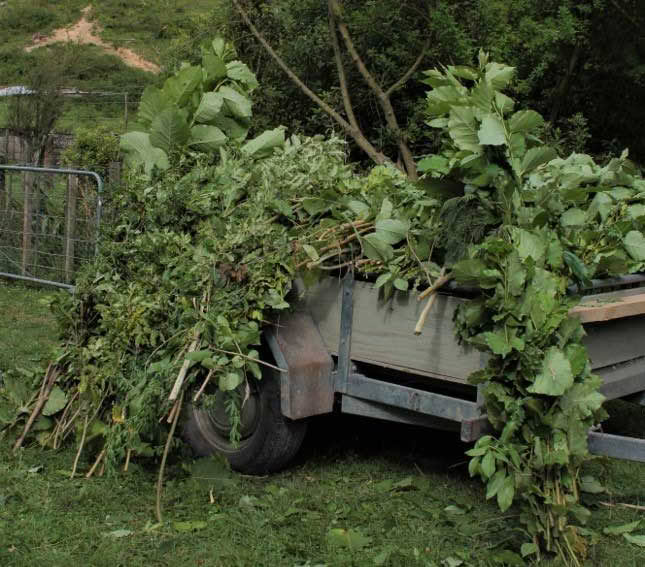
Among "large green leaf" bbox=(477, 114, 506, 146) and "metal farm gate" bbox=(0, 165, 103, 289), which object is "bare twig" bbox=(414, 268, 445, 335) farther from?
"metal farm gate" bbox=(0, 165, 103, 289)

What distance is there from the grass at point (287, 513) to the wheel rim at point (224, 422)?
0.15m

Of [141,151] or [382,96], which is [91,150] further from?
[141,151]

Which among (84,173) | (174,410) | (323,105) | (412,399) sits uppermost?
(323,105)

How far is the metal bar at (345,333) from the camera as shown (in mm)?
4203

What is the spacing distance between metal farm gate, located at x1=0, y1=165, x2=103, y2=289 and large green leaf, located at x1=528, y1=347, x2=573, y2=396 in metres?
6.38

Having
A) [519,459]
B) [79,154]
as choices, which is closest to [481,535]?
[519,459]

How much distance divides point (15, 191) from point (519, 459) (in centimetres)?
841

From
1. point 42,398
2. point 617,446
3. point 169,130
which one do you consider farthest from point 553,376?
point 42,398

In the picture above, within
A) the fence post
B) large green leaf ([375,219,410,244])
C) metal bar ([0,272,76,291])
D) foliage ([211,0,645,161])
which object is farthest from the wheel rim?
foliage ([211,0,645,161])

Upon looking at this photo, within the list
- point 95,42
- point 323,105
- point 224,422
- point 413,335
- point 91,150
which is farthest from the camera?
point 95,42

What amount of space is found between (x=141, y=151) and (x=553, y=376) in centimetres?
258

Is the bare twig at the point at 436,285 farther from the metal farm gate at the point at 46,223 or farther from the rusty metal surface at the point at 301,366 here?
the metal farm gate at the point at 46,223

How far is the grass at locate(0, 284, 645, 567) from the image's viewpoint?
3.65 m

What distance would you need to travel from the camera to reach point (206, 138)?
5.02 meters
